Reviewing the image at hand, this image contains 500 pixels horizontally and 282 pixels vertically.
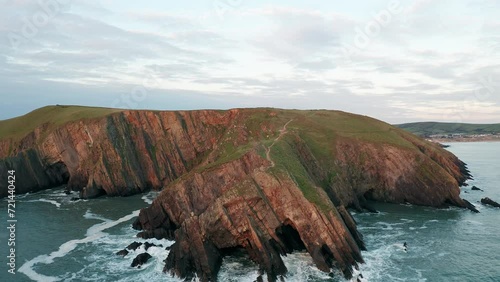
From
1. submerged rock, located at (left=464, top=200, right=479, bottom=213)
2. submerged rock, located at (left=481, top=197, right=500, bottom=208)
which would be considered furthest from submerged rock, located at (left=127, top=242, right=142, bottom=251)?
submerged rock, located at (left=481, top=197, right=500, bottom=208)

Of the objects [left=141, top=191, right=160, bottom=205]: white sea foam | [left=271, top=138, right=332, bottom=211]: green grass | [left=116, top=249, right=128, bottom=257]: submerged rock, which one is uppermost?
[left=271, top=138, right=332, bottom=211]: green grass

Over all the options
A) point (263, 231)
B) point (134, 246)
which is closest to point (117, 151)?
point (134, 246)

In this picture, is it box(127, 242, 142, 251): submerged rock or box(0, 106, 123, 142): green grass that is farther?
box(0, 106, 123, 142): green grass

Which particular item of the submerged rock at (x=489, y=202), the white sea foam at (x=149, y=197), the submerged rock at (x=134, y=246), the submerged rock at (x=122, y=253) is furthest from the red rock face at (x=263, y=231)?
the submerged rock at (x=489, y=202)

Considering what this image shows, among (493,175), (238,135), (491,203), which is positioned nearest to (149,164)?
(238,135)

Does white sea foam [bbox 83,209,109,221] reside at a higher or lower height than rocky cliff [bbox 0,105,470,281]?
lower

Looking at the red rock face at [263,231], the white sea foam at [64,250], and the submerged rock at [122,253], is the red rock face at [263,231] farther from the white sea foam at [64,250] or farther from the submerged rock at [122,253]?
the white sea foam at [64,250]

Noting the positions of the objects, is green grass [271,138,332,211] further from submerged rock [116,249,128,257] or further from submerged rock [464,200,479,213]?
submerged rock [464,200,479,213]
